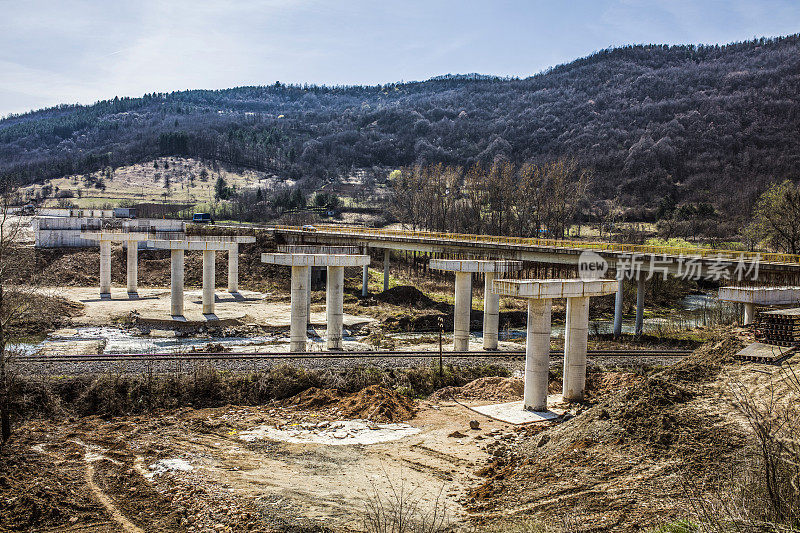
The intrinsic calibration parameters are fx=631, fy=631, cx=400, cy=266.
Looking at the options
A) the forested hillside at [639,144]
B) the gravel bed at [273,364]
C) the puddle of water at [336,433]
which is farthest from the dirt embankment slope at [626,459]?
the forested hillside at [639,144]

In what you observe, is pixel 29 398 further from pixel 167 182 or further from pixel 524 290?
pixel 167 182

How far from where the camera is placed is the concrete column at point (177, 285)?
159 feet

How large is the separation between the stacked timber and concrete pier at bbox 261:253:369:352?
70.0 ft

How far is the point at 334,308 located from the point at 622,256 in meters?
20.8

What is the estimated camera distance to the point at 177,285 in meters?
48.5

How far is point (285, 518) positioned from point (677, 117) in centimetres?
16213

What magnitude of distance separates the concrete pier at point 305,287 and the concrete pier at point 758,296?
20.8 m

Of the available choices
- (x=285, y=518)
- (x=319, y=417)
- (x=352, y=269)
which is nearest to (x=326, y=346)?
(x=319, y=417)

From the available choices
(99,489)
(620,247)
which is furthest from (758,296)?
(99,489)

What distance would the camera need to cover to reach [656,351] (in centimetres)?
3762

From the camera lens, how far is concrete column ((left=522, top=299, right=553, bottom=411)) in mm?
25719

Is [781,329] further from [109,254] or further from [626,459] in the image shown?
[109,254]

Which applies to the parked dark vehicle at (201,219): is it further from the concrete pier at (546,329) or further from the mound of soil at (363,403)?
the concrete pier at (546,329)
